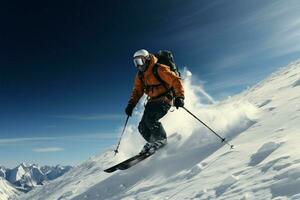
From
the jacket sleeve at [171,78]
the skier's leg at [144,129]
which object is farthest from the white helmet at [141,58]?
the skier's leg at [144,129]

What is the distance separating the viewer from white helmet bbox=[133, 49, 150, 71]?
1110 cm

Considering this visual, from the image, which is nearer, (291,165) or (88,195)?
(291,165)

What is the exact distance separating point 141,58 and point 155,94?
1.25m

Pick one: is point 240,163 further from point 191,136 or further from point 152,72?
point 191,136

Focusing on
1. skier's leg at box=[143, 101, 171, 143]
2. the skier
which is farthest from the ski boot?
skier's leg at box=[143, 101, 171, 143]

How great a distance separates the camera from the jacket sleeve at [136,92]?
12.3m

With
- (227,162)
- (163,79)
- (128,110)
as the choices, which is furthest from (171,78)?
(227,162)

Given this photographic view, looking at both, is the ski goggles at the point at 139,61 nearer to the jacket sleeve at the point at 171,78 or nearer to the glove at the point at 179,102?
the jacket sleeve at the point at 171,78

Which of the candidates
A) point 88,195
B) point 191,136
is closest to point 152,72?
point 191,136

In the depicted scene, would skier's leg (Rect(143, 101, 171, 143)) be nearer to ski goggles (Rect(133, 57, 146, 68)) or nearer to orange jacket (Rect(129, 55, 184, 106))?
orange jacket (Rect(129, 55, 184, 106))

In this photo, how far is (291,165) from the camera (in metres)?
9.06

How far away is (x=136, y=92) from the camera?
492 inches

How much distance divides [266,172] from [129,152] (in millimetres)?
25491

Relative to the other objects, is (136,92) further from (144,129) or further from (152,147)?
(152,147)
